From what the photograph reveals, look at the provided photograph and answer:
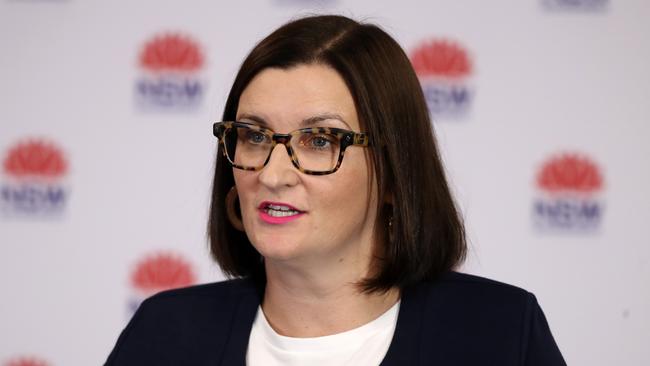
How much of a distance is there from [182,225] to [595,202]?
1092 millimetres

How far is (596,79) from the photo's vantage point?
2.13 metres

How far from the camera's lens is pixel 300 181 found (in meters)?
1.13

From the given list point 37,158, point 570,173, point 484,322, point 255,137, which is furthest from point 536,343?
point 37,158

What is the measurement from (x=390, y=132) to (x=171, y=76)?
1.17 m

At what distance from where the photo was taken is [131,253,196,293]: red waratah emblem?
7.20 ft

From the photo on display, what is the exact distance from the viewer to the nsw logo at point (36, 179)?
2201 millimetres

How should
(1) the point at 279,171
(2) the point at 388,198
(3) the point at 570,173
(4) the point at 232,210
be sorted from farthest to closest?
1. (3) the point at 570,173
2. (4) the point at 232,210
3. (2) the point at 388,198
4. (1) the point at 279,171

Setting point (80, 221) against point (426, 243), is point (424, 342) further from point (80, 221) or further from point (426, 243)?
point (80, 221)

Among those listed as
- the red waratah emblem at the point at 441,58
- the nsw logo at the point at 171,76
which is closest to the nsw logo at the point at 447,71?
the red waratah emblem at the point at 441,58

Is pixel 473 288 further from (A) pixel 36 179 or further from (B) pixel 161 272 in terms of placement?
(A) pixel 36 179

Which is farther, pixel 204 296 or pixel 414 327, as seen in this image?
pixel 204 296

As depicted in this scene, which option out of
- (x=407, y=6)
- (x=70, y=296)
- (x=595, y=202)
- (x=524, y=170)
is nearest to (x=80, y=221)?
(x=70, y=296)

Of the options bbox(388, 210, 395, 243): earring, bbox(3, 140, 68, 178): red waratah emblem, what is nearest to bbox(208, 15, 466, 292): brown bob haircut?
bbox(388, 210, 395, 243): earring

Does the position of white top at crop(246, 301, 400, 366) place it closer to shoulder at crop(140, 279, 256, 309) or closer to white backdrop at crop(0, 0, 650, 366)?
shoulder at crop(140, 279, 256, 309)
